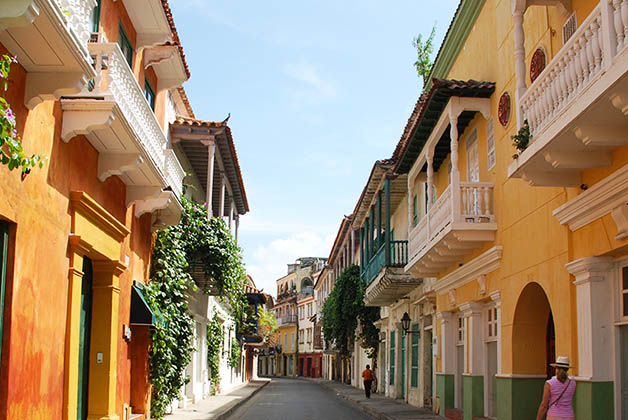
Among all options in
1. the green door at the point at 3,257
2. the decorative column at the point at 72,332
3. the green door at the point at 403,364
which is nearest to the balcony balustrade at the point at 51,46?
the green door at the point at 3,257

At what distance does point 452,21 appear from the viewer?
51.3 ft

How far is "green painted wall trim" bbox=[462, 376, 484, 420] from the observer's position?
1433 centimetres

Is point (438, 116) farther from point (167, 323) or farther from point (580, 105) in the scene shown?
point (580, 105)

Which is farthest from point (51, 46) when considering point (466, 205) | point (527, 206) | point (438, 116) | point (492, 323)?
point (492, 323)

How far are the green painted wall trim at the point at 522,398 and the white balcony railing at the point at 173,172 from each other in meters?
6.84

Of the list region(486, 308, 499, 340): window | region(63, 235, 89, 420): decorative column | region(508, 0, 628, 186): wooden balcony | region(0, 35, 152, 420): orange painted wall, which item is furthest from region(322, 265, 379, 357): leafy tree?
region(0, 35, 152, 420): orange painted wall

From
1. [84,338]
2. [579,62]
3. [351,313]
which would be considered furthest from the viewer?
[351,313]

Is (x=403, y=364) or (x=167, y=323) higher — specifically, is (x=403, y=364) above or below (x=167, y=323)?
below

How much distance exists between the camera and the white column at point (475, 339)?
14594 millimetres

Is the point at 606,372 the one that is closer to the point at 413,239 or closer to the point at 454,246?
the point at 454,246

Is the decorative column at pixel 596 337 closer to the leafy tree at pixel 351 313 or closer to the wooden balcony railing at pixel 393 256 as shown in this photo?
the wooden balcony railing at pixel 393 256

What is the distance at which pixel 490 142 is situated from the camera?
13711 mm

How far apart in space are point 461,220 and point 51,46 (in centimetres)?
808

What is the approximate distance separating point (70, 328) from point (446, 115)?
8.02m
